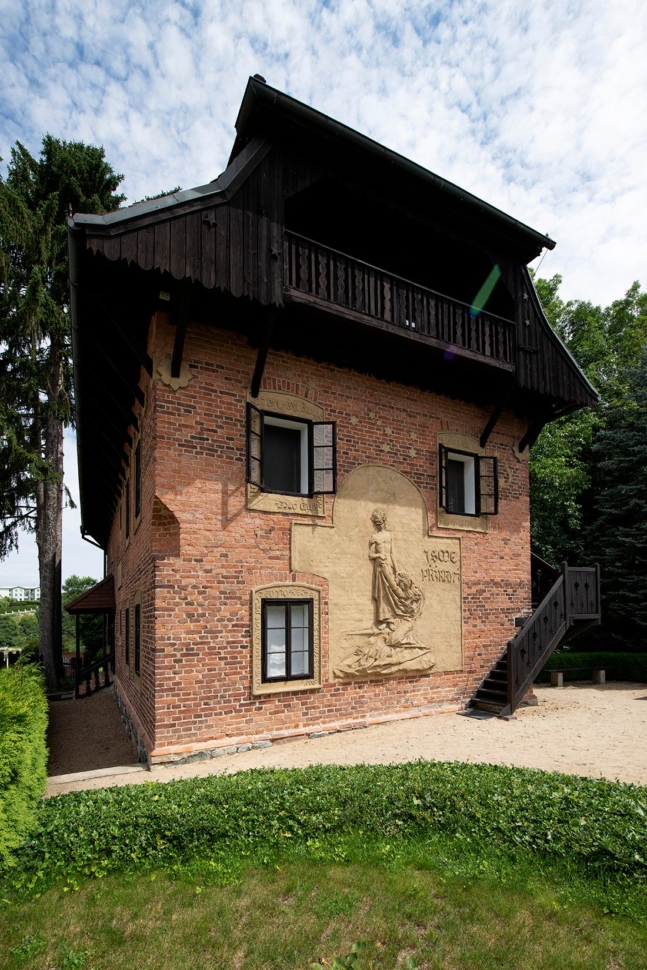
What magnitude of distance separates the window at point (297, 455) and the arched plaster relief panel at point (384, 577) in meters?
0.58

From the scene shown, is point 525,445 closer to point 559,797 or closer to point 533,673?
point 533,673

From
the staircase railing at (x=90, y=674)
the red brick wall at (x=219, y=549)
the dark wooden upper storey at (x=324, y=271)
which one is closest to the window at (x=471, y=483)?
the dark wooden upper storey at (x=324, y=271)

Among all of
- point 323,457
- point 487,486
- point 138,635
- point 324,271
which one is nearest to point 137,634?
point 138,635

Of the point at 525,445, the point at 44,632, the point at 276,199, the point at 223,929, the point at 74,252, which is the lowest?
the point at 44,632

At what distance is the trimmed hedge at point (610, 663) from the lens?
17.9 m

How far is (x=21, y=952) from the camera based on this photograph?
11.9ft

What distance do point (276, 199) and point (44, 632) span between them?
64.6ft

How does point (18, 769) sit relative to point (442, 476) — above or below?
below

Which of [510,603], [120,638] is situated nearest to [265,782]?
[510,603]

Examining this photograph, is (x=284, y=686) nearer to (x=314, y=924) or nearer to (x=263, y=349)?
(x=314, y=924)

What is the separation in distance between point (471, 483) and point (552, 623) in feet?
11.2

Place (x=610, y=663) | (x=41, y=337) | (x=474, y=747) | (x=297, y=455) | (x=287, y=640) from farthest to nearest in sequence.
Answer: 1. (x=41, y=337)
2. (x=610, y=663)
3. (x=297, y=455)
4. (x=287, y=640)
5. (x=474, y=747)

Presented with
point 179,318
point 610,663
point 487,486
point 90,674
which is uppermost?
point 179,318

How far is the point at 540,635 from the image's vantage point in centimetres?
1178
